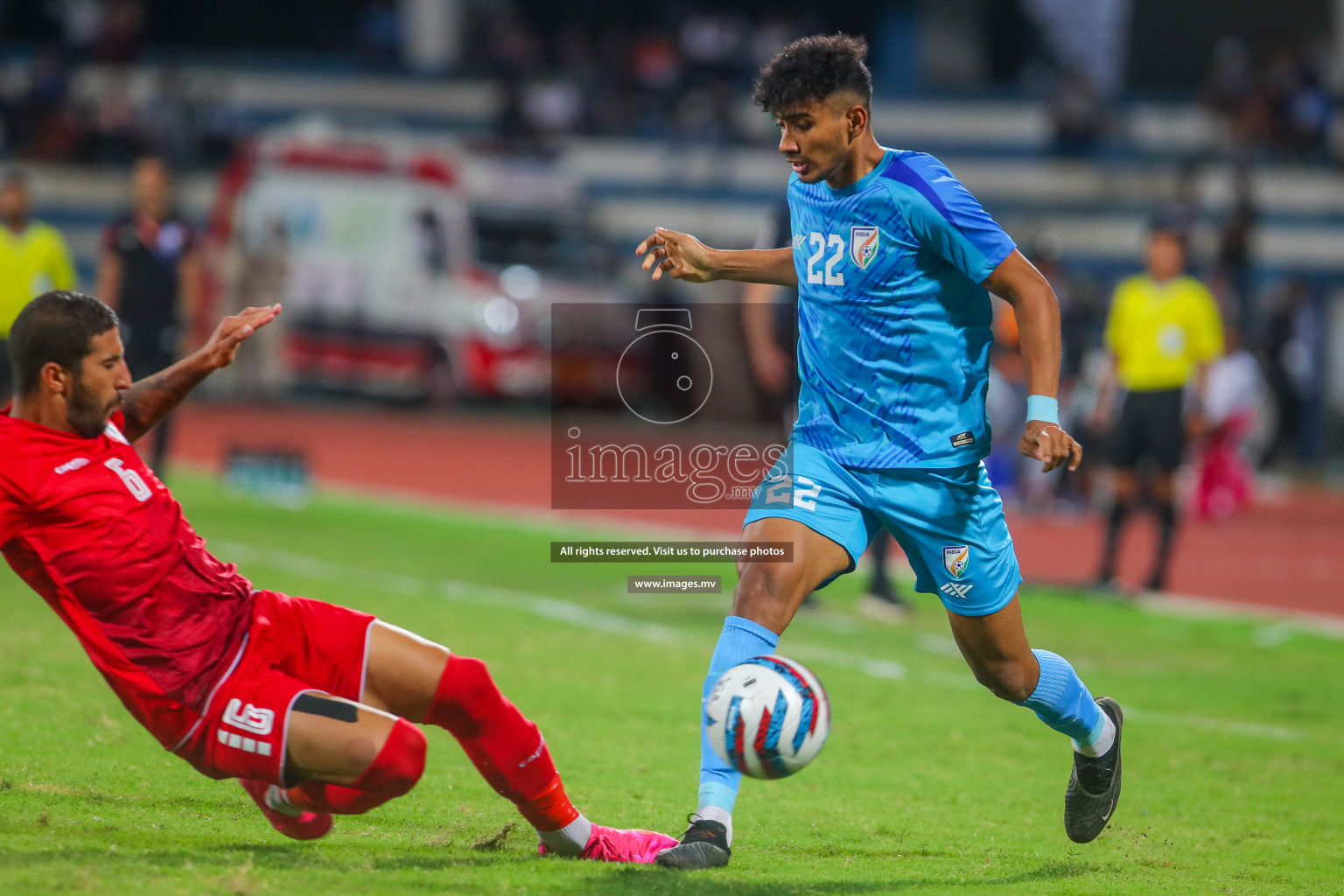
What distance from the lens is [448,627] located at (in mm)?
8984

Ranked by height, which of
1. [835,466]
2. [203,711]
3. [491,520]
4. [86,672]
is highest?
[835,466]

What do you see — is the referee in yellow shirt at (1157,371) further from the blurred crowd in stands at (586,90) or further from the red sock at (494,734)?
the blurred crowd in stands at (586,90)

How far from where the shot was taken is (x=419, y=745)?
4.21 m

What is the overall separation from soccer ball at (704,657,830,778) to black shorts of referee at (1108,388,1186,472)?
23.8ft

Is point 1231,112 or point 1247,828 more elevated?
point 1231,112

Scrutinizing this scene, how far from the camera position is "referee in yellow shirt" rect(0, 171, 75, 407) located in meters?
11.3

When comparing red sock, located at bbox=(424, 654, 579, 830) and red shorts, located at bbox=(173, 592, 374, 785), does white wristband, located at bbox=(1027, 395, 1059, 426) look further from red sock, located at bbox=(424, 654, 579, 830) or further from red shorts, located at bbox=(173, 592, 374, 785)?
red shorts, located at bbox=(173, 592, 374, 785)

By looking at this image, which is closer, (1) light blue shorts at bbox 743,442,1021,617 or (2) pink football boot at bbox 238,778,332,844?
(2) pink football boot at bbox 238,778,332,844

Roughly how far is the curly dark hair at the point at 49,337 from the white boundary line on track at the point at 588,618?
4.95 meters

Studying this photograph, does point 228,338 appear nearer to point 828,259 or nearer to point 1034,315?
point 828,259

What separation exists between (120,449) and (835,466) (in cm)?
206

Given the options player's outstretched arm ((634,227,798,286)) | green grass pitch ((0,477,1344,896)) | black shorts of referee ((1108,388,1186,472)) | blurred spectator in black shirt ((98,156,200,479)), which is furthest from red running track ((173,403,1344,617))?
player's outstretched arm ((634,227,798,286))

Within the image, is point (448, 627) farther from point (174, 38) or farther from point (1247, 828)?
point (174, 38)

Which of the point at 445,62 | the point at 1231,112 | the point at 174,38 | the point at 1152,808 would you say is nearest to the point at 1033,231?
the point at 1231,112
